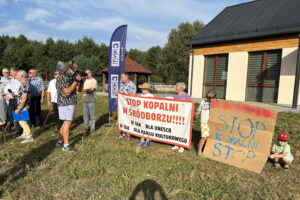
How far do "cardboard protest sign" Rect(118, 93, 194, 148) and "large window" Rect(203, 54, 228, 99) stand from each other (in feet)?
32.0

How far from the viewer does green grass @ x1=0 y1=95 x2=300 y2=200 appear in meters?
2.90

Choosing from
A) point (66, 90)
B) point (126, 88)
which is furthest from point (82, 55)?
point (66, 90)

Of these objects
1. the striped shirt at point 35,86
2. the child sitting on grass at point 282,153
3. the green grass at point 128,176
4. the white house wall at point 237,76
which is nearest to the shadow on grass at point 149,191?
the green grass at point 128,176

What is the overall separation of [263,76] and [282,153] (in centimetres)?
921

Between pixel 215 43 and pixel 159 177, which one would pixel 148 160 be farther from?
pixel 215 43

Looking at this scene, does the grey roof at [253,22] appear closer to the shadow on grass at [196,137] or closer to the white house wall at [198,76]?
the white house wall at [198,76]

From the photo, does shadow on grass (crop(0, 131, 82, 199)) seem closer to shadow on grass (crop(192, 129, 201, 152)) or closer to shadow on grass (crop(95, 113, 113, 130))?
shadow on grass (crop(95, 113, 113, 130))

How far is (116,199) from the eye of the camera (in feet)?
9.07

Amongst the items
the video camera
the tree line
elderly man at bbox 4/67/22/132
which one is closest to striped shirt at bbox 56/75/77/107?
the video camera

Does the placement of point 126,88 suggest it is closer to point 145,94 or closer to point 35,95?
point 145,94

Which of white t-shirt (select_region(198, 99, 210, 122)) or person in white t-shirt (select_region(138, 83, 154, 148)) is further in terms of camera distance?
person in white t-shirt (select_region(138, 83, 154, 148))

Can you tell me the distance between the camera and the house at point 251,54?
10758 mm

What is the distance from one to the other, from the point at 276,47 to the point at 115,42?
9248mm

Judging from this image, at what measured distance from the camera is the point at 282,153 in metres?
3.79
